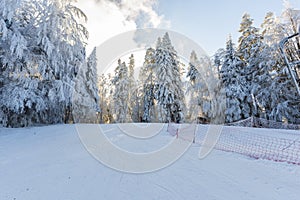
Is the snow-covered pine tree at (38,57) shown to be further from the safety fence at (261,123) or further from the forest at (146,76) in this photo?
the safety fence at (261,123)

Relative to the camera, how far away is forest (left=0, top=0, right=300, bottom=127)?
7.73m

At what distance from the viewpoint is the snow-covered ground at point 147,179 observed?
102 inches

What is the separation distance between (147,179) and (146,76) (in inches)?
727

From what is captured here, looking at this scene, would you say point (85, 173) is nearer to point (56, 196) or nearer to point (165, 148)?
point (56, 196)

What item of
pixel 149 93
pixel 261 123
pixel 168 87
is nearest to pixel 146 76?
pixel 149 93

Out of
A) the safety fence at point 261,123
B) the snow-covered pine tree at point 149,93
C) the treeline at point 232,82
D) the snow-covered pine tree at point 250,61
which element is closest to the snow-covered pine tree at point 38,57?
the treeline at point 232,82

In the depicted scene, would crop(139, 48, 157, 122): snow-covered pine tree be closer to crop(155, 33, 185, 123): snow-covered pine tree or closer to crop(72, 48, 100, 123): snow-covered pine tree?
crop(155, 33, 185, 123): snow-covered pine tree

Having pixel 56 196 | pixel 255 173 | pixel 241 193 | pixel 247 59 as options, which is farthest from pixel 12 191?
pixel 247 59

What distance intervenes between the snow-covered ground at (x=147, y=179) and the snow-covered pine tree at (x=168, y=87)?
11992mm

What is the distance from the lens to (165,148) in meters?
5.32

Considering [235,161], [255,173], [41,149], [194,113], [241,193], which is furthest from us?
[194,113]

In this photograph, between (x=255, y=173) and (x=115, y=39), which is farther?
(x=115, y=39)

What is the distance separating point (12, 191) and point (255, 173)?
4293 millimetres

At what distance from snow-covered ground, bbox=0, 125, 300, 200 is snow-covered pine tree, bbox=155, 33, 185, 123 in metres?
12.0
